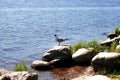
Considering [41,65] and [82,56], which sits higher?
[82,56]

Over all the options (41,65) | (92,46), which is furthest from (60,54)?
(92,46)

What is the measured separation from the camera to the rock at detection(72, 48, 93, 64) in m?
15.5

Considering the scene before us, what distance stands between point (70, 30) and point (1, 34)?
695cm

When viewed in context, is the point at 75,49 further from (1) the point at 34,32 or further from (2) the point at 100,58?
(1) the point at 34,32

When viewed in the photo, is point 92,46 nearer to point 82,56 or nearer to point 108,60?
point 82,56

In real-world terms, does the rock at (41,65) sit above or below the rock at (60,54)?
below

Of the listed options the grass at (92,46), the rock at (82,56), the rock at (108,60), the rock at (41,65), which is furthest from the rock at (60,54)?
the rock at (108,60)

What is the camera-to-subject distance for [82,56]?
15.6m

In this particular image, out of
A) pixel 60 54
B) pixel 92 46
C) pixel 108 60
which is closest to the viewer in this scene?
pixel 108 60

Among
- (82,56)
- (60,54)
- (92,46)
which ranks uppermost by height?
(92,46)

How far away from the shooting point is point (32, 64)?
52.7 ft

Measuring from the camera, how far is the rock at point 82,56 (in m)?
15.5

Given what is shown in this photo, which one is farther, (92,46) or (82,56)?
(92,46)

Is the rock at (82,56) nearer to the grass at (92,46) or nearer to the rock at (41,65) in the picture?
the grass at (92,46)
